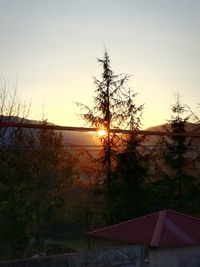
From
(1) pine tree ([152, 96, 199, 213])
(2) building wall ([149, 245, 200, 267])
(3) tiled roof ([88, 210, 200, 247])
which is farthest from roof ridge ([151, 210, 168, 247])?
(1) pine tree ([152, 96, 199, 213])

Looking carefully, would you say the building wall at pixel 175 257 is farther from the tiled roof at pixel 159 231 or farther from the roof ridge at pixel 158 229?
the roof ridge at pixel 158 229

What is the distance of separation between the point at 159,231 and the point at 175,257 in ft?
4.42

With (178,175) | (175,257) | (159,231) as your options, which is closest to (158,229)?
(159,231)

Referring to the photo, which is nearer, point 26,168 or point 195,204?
point 26,168

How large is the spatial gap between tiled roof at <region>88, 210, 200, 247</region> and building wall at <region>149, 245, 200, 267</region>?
0.71 ft

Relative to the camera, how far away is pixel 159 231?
695 inches

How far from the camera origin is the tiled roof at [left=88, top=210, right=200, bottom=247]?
17.1 metres

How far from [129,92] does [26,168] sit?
8.14 metres

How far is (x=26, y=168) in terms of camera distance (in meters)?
27.5

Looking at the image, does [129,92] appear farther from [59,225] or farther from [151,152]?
[59,225]

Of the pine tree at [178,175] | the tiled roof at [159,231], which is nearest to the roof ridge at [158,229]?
the tiled roof at [159,231]

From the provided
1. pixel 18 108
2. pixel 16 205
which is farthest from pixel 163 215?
pixel 18 108

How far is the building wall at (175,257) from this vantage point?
1593cm

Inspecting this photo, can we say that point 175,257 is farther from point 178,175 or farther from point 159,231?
point 178,175
